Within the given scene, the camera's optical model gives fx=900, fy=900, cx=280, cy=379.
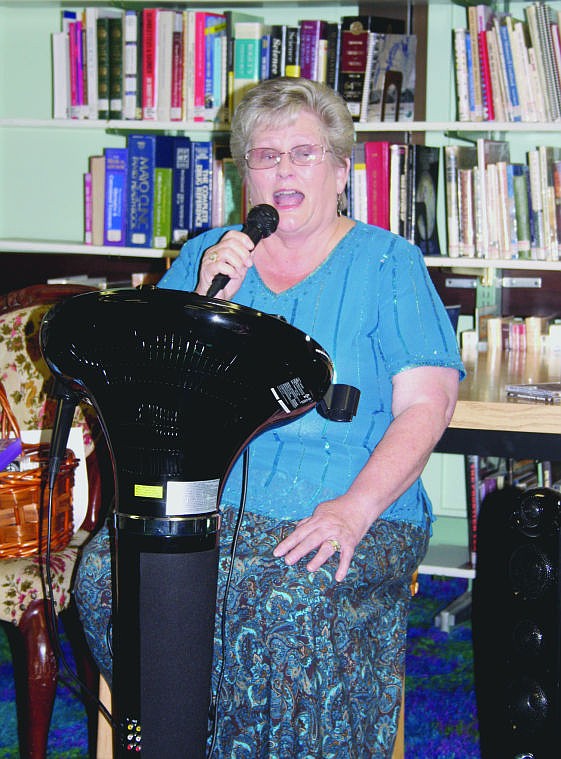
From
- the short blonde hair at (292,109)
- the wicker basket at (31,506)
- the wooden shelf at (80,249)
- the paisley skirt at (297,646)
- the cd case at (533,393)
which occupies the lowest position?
the paisley skirt at (297,646)

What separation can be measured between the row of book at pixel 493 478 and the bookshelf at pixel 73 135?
0.52ft

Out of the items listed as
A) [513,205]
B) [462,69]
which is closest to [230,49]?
[462,69]

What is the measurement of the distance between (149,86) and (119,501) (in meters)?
1.84

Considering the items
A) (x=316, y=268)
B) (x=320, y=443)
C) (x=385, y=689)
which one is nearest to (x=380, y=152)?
(x=316, y=268)

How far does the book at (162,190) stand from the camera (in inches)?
104

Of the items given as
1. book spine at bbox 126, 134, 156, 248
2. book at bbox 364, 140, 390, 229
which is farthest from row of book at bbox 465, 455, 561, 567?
book spine at bbox 126, 134, 156, 248

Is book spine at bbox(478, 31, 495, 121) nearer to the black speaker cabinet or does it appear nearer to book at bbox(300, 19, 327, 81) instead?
book at bbox(300, 19, 327, 81)

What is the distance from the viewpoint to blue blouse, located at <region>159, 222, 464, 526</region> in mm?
1439

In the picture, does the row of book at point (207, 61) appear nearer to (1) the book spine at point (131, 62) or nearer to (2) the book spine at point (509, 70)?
(1) the book spine at point (131, 62)

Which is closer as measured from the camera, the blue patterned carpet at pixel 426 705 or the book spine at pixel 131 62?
the blue patterned carpet at pixel 426 705

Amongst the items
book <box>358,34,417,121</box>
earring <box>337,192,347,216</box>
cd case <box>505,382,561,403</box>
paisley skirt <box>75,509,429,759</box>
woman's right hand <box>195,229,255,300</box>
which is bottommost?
paisley skirt <box>75,509,429,759</box>

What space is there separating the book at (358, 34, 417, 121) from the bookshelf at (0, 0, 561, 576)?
58 millimetres

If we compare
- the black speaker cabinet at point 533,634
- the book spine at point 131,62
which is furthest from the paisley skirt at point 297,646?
the book spine at point 131,62

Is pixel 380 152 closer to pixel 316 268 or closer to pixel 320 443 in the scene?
pixel 316 268
